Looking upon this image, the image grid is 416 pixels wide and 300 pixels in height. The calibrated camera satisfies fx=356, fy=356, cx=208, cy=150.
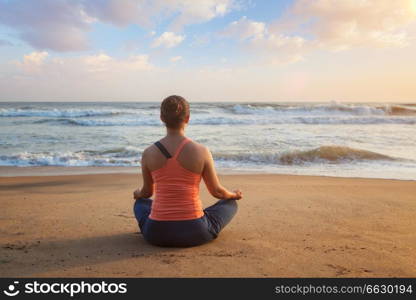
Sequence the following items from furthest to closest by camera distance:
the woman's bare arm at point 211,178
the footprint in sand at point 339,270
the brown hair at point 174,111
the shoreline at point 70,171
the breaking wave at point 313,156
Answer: the breaking wave at point 313,156 → the shoreline at point 70,171 → the woman's bare arm at point 211,178 → the brown hair at point 174,111 → the footprint in sand at point 339,270

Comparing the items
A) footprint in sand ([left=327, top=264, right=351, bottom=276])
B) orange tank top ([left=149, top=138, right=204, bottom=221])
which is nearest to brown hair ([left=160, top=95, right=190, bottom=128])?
orange tank top ([left=149, top=138, right=204, bottom=221])

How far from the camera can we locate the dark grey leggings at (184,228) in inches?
120

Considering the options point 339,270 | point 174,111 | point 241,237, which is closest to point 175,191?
point 174,111

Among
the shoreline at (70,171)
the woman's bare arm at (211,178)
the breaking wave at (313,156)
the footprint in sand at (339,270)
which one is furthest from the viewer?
the breaking wave at (313,156)

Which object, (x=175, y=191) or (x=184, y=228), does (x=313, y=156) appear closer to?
(x=184, y=228)

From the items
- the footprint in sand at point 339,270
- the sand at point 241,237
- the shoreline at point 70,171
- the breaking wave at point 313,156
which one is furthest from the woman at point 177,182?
the breaking wave at point 313,156

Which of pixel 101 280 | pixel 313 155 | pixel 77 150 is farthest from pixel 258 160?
pixel 101 280

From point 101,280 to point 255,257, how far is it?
1.20 meters

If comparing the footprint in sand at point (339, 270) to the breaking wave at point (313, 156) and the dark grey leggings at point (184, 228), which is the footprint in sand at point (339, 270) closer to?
the dark grey leggings at point (184, 228)

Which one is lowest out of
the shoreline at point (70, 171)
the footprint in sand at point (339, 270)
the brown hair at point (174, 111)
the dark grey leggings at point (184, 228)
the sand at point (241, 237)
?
the shoreline at point (70, 171)

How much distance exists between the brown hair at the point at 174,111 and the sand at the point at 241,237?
3.62ft

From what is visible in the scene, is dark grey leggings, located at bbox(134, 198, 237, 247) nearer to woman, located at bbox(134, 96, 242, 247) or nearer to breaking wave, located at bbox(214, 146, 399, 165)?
woman, located at bbox(134, 96, 242, 247)

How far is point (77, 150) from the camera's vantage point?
36.9 ft

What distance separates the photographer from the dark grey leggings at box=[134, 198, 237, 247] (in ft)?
10.0
